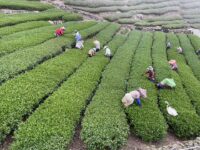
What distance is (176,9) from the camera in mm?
54156

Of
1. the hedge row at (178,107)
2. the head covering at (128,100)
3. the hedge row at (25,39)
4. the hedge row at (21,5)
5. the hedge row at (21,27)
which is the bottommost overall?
the hedge row at (178,107)

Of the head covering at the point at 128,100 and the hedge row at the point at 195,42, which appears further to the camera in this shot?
the hedge row at the point at 195,42

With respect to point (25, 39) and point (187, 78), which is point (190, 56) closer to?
point (187, 78)

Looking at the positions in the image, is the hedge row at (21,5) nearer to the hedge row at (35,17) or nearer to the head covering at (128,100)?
the hedge row at (35,17)

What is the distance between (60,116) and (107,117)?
2.09 meters

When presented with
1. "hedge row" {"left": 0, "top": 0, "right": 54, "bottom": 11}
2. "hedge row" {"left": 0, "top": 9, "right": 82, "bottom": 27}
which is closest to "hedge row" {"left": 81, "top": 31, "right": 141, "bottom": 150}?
"hedge row" {"left": 0, "top": 9, "right": 82, "bottom": 27}

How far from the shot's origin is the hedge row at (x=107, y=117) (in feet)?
44.2

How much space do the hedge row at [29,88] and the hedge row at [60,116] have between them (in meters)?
0.47

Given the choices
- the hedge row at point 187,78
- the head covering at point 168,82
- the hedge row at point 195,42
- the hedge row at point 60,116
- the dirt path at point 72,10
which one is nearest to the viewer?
the hedge row at point 60,116

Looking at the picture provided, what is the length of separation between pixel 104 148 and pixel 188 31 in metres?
33.7

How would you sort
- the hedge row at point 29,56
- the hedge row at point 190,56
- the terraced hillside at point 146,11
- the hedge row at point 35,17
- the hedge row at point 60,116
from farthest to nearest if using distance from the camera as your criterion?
1. the terraced hillside at point 146,11
2. the hedge row at point 35,17
3. the hedge row at point 190,56
4. the hedge row at point 29,56
5. the hedge row at point 60,116

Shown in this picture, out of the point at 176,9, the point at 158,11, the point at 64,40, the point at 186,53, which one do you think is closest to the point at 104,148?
the point at 64,40

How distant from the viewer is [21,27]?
2670cm

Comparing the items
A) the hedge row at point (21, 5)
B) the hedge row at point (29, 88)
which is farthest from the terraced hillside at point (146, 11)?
the hedge row at point (29, 88)
